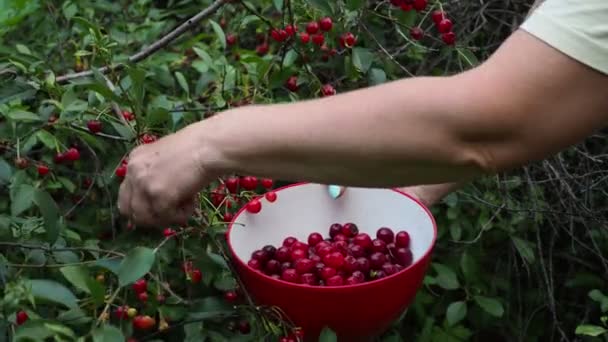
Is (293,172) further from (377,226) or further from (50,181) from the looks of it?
(50,181)

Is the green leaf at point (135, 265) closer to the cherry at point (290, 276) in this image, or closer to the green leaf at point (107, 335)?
the green leaf at point (107, 335)

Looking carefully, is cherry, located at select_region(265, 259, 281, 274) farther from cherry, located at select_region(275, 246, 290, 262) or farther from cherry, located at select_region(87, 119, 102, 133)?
cherry, located at select_region(87, 119, 102, 133)

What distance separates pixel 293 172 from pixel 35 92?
2.14 ft

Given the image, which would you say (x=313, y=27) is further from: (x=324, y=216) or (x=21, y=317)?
(x=21, y=317)

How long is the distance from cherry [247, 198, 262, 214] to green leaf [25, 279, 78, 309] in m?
0.30

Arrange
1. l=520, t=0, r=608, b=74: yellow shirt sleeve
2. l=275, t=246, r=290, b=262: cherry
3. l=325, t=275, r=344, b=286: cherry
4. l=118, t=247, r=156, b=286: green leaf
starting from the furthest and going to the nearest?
1. l=275, t=246, r=290, b=262: cherry
2. l=325, t=275, r=344, b=286: cherry
3. l=118, t=247, r=156, b=286: green leaf
4. l=520, t=0, r=608, b=74: yellow shirt sleeve

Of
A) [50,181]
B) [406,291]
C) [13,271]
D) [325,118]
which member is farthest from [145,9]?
[325,118]

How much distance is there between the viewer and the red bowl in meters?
1.22

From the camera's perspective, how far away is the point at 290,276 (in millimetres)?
1297

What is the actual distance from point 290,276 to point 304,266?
4 cm

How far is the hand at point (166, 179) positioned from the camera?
1.04 m

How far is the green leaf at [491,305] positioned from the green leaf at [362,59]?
0.49m

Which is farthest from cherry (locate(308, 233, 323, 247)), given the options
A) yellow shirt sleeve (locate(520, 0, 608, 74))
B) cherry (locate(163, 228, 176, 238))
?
yellow shirt sleeve (locate(520, 0, 608, 74))

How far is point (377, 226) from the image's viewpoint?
1529mm
